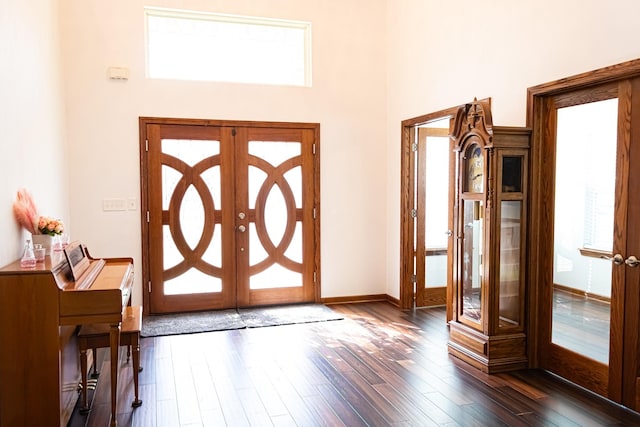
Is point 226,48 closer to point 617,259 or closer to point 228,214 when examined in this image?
point 228,214

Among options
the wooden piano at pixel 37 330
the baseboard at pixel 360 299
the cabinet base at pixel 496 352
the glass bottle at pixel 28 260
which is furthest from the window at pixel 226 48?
the cabinet base at pixel 496 352

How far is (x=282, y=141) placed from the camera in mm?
5578

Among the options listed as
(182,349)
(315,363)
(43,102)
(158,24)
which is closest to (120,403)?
(182,349)

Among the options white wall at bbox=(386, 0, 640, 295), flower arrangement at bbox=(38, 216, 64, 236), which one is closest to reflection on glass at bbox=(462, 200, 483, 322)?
white wall at bbox=(386, 0, 640, 295)

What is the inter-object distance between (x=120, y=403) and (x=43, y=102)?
2.37 meters

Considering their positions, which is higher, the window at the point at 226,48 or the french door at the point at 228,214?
the window at the point at 226,48

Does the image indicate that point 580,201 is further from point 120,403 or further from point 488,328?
point 120,403

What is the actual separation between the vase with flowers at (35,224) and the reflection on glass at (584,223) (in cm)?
344

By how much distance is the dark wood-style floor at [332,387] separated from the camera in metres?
2.96

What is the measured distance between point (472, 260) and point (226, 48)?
345 centimetres

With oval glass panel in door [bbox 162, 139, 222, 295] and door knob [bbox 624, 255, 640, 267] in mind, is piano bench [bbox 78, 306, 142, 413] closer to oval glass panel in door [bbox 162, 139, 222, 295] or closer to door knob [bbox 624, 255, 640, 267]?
oval glass panel in door [bbox 162, 139, 222, 295]

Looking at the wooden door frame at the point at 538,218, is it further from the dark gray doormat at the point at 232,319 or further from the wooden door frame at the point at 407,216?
the dark gray doormat at the point at 232,319

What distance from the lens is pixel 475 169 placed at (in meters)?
3.90

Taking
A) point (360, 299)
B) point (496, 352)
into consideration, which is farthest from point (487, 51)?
point (360, 299)
